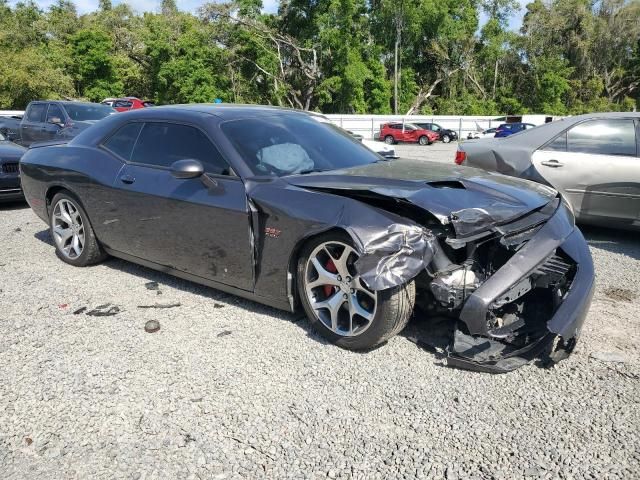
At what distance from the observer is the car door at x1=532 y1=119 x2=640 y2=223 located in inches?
217

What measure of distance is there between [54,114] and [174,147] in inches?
388

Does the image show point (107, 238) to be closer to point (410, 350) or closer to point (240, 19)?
point (410, 350)

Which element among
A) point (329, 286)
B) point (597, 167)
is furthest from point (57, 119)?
point (597, 167)

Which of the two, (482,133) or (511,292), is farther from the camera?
(482,133)

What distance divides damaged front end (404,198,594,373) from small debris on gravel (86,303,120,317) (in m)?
2.24

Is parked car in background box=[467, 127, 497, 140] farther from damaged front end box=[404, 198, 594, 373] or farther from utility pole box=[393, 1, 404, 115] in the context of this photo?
damaged front end box=[404, 198, 594, 373]

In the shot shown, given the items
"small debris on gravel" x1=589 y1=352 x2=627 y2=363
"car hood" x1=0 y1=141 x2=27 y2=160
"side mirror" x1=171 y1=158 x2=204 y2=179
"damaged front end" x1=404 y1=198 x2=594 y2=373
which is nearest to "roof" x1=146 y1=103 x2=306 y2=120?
"side mirror" x1=171 y1=158 x2=204 y2=179

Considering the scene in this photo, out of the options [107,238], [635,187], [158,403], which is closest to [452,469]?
[158,403]

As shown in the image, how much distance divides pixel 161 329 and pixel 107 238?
1420 millimetres

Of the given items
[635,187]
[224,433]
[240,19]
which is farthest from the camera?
[240,19]

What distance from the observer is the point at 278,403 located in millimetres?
2799

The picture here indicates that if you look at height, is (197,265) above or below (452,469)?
above

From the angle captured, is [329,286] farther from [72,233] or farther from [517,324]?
[72,233]

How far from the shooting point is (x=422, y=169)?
12.8ft
